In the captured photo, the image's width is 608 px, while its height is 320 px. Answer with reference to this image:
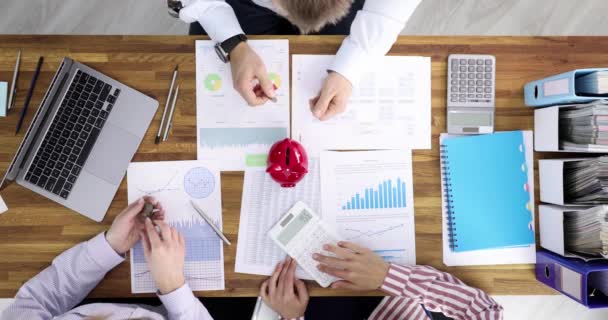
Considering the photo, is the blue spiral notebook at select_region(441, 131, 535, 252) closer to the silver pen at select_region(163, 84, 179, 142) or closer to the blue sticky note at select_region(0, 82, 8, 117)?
the silver pen at select_region(163, 84, 179, 142)

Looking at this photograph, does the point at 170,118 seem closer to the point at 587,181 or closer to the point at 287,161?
the point at 287,161

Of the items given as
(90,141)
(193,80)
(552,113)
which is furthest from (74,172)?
(552,113)

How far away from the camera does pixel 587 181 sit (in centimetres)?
86

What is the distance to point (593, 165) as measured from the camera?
846 mm

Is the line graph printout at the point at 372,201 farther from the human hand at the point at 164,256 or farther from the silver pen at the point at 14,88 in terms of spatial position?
the silver pen at the point at 14,88

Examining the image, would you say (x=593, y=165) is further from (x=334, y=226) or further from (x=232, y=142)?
(x=232, y=142)

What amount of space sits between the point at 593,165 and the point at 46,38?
128 centimetres

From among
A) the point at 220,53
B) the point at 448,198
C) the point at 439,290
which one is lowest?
the point at 439,290

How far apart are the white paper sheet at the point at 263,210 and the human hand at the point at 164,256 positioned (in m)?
0.14

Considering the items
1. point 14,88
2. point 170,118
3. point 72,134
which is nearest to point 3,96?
point 14,88

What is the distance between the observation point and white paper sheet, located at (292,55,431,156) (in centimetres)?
98

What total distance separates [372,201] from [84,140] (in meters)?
0.72

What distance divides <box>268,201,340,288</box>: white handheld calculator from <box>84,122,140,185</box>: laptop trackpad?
39cm

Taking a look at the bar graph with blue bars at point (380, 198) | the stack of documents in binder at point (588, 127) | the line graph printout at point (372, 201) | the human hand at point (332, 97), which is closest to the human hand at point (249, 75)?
the human hand at point (332, 97)
